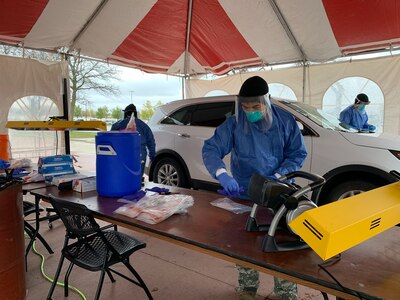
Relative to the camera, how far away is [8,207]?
1696mm

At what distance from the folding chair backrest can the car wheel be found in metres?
2.89

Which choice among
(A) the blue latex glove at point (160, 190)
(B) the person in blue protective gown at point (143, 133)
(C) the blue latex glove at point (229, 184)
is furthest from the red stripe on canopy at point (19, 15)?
(C) the blue latex glove at point (229, 184)

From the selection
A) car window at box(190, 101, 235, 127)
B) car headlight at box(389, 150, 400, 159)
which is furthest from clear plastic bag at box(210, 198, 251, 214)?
car window at box(190, 101, 235, 127)

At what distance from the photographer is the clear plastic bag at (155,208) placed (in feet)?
4.83

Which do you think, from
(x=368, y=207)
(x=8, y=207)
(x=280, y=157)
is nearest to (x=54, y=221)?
(x=8, y=207)

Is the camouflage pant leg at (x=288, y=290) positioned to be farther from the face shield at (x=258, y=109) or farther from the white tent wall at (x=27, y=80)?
the white tent wall at (x=27, y=80)

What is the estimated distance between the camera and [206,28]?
5.32 meters

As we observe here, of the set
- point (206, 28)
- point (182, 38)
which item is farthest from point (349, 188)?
point (182, 38)

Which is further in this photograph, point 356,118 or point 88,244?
point 356,118

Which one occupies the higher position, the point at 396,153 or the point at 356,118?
the point at 356,118

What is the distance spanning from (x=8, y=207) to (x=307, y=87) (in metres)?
5.35

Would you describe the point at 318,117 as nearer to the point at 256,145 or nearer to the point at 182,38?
the point at 256,145

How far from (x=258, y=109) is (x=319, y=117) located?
7.62ft

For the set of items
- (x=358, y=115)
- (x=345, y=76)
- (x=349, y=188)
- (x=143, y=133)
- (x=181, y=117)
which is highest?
(x=345, y=76)
